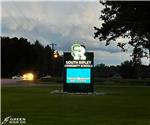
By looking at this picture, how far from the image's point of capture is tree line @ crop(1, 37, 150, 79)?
133500 millimetres

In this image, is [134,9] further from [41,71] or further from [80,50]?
[41,71]

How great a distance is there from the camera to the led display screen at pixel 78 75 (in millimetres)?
45344

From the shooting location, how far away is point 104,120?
20703mm

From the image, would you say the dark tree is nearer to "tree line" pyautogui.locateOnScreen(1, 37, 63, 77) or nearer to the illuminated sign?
the illuminated sign

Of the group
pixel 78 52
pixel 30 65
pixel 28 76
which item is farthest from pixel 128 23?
pixel 30 65

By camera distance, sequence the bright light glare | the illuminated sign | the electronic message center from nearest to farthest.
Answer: the electronic message center
the illuminated sign
the bright light glare

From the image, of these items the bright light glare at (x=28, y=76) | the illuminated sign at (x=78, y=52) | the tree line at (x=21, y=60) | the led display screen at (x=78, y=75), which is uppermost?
the tree line at (x=21, y=60)

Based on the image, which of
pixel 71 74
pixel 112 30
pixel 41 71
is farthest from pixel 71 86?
pixel 41 71

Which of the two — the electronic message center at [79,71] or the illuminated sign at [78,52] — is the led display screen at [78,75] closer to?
the electronic message center at [79,71]

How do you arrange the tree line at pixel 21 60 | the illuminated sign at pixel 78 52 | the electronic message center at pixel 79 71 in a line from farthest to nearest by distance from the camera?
the tree line at pixel 21 60
the illuminated sign at pixel 78 52
the electronic message center at pixel 79 71

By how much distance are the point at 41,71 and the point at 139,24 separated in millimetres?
102736

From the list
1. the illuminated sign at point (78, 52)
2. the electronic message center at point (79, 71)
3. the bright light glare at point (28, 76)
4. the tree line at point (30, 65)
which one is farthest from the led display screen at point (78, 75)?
the tree line at point (30, 65)

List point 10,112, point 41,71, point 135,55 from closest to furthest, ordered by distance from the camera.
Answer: point 10,112 < point 135,55 < point 41,71

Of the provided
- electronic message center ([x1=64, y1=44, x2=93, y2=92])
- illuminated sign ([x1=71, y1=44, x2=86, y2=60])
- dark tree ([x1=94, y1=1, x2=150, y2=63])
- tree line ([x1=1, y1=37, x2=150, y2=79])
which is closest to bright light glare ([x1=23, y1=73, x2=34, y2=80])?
tree line ([x1=1, y1=37, x2=150, y2=79])
